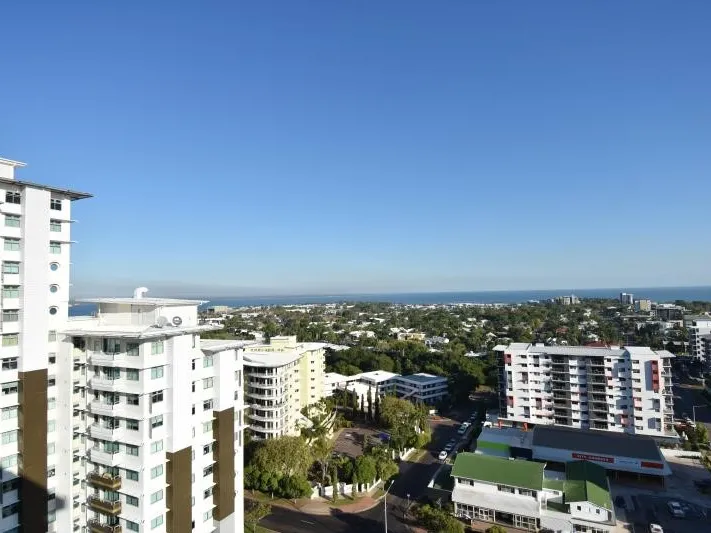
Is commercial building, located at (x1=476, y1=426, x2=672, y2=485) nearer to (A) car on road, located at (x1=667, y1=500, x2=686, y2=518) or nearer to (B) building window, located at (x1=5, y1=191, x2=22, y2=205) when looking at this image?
(A) car on road, located at (x1=667, y1=500, x2=686, y2=518)

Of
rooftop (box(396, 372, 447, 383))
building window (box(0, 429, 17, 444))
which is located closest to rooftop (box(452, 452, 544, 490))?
building window (box(0, 429, 17, 444))

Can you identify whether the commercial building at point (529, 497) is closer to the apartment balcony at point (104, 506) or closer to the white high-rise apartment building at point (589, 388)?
the white high-rise apartment building at point (589, 388)

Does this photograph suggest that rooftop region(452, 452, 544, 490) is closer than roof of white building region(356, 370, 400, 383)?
Yes

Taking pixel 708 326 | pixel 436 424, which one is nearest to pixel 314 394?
pixel 436 424

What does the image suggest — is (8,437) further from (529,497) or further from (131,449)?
(529,497)

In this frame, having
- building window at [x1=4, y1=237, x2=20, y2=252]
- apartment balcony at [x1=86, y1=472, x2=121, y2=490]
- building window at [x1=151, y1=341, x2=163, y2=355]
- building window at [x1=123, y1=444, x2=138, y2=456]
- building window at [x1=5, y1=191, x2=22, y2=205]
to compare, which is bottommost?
apartment balcony at [x1=86, y1=472, x2=121, y2=490]

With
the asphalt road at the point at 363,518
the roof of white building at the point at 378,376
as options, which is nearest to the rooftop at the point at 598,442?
the asphalt road at the point at 363,518

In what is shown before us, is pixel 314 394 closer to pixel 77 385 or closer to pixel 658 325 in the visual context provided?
pixel 77 385
